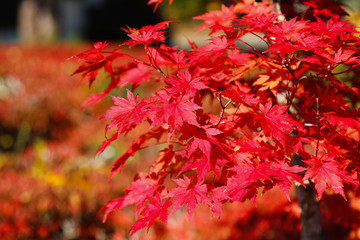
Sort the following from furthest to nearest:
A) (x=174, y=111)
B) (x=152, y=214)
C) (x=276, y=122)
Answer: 1. (x=152, y=214)
2. (x=276, y=122)
3. (x=174, y=111)

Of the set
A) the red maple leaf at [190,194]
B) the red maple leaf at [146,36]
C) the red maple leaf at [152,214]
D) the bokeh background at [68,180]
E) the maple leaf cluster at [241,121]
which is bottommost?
the bokeh background at [68,180]

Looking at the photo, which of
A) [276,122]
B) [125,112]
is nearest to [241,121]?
[276,122]

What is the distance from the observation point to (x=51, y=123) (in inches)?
223

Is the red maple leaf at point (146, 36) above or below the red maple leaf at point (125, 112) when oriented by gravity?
above

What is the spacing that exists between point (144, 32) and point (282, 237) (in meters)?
2.40

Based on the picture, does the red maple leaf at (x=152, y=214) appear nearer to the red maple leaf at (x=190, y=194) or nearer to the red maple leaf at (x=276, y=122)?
the red maple leaf at (x=190, y=194)

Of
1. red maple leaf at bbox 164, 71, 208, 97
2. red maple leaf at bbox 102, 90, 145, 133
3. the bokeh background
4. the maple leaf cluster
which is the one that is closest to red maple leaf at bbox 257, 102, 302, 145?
the maple leaf cluster

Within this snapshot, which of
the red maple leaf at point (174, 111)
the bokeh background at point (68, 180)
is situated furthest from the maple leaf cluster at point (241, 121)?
the bokeh background at point (68, 180)

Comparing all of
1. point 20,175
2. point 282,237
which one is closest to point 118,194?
point 20,175

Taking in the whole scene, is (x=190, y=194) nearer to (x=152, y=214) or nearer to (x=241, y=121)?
(x=152, y=214)

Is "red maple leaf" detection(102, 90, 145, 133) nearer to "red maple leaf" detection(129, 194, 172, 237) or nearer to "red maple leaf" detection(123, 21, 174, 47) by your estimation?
"red maple leaf" detection(123, 21, 174, 47)

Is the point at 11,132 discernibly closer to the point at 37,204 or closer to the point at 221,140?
the point at 37,204

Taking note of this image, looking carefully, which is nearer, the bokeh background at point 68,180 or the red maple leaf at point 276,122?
the red maple leaf at point 276,122

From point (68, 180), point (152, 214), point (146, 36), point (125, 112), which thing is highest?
point (146, 36)
